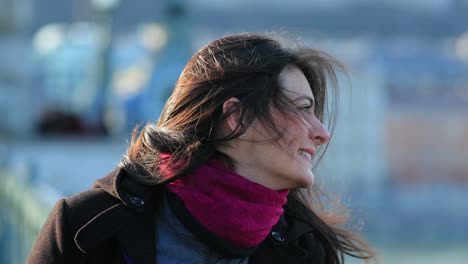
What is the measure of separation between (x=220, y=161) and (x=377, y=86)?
136 feet

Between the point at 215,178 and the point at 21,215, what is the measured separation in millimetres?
3408

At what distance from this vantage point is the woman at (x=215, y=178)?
8.48 ft

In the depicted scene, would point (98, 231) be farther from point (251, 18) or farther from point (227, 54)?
point (251, 18)

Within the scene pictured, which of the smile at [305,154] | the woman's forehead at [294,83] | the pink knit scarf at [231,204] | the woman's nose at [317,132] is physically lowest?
the pink knit scarf at [231,204]

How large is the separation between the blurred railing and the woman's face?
1416 millimetres

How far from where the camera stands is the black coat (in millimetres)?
2566

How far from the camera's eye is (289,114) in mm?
2672

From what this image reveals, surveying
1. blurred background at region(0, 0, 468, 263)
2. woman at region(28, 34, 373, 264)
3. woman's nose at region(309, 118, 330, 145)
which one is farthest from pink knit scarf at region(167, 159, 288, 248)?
blurred background at region(0, 0, 468, 263)

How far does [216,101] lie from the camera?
266cm

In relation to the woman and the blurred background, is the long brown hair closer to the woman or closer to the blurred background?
the woman

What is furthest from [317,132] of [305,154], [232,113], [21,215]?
[21,215]

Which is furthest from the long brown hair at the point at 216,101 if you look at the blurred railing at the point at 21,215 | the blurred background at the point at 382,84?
the blurred background at the point at 382,84

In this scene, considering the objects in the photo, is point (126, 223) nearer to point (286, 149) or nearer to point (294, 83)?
point (286, 149)

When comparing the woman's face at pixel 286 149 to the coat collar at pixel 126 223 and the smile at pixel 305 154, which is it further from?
the coat collar at pixel 126 223
